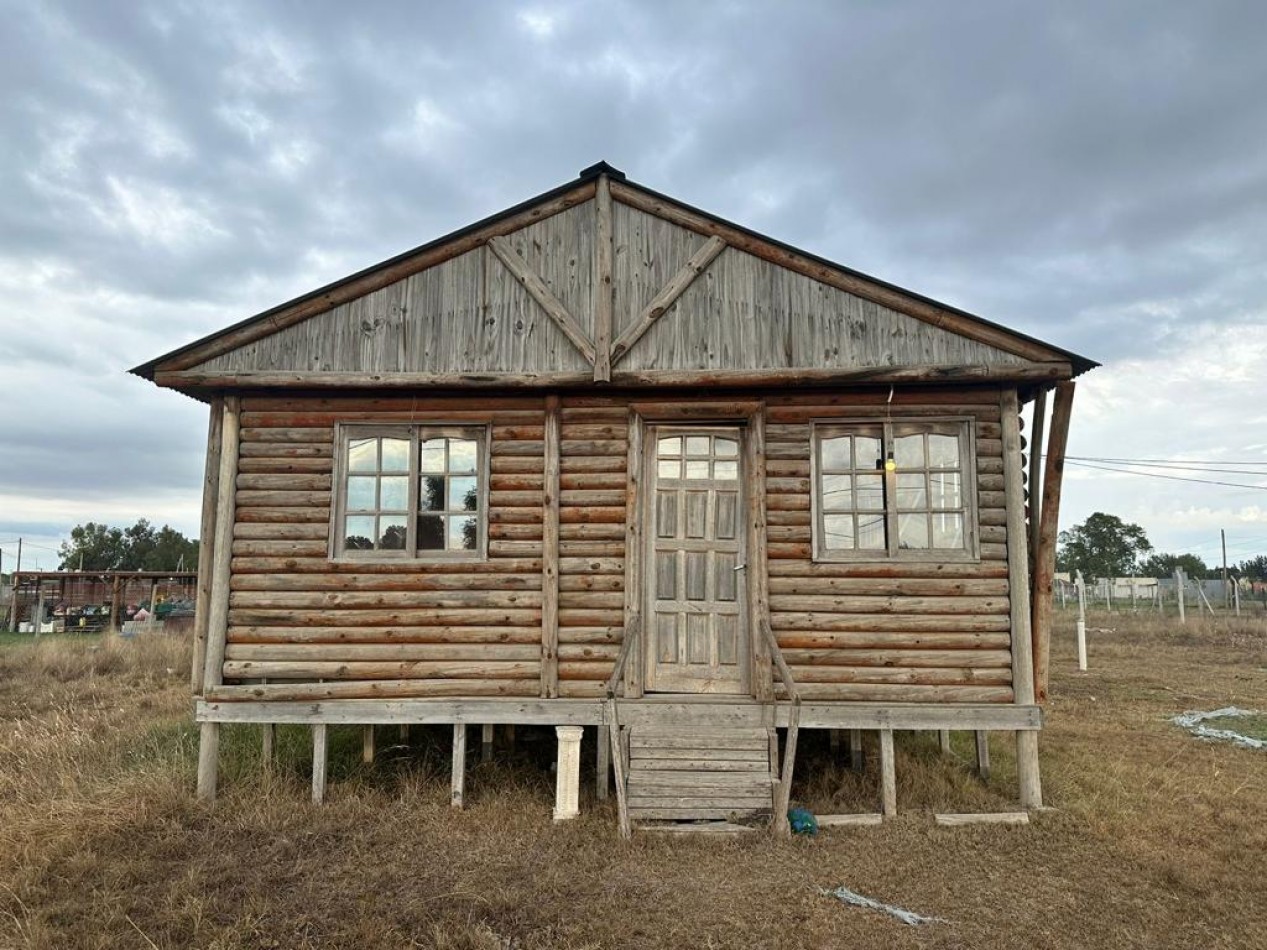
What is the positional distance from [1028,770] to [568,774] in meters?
4.15

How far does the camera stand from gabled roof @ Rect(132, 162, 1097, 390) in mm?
7461

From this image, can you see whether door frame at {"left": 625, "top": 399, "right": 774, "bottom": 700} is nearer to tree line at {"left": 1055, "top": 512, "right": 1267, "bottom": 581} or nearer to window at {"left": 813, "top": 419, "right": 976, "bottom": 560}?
window at {"left": 813, "top": 419, "right": 976, "bottom": 560}

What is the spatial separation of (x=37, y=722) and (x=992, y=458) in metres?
11.8

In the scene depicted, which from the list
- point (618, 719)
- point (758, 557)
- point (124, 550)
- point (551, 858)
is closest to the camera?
point (551, 858)

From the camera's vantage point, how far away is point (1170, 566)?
68.2 meters

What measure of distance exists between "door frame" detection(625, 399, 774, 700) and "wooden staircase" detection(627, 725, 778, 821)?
0.62m

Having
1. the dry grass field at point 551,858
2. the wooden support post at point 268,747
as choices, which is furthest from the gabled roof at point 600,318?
the dry grass field at point 551,858

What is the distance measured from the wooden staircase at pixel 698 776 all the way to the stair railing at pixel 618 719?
0.12 metres

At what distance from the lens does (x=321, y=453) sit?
7727mm

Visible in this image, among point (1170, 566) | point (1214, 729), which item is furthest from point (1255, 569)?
point (1214, 729)

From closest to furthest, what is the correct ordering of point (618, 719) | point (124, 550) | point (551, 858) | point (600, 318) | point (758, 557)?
1. point (551, 858)
2. point (618, 719)
3. point (758, 557)
4. point (600, 318)
5. point (124, 550)

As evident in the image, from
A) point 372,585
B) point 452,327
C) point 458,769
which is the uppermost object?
point 452,327

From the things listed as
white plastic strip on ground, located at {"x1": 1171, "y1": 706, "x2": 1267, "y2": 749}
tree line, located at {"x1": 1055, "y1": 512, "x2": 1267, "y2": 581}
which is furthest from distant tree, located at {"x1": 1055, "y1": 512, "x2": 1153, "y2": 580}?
white plastic strip on ground, located at {"x1": 1171, "y1": 706, "x2": 1267, "y2": 749}

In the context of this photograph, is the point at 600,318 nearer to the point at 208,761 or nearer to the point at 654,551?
the point at 654,551
